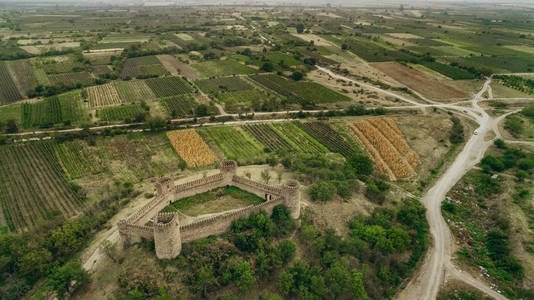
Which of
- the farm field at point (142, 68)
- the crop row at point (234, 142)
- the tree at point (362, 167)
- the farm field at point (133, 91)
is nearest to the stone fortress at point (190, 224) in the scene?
the crop row at point (234, 142)

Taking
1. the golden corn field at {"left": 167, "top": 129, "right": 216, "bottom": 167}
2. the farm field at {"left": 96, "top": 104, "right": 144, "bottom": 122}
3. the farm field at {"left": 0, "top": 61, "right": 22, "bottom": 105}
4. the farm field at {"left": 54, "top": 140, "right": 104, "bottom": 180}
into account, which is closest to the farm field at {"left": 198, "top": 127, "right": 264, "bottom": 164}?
the golden corn field at {"left": 167, "top": 129, "right": 216, "bottom": 167}

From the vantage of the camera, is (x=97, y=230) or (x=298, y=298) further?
(x=97, y=230)

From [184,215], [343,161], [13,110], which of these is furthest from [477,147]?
[13,110]

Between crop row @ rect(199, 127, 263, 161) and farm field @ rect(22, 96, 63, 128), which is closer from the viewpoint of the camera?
crop row @ rect(199, 127, 263, 161)

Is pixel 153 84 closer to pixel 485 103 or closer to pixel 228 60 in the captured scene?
pixel 228 60

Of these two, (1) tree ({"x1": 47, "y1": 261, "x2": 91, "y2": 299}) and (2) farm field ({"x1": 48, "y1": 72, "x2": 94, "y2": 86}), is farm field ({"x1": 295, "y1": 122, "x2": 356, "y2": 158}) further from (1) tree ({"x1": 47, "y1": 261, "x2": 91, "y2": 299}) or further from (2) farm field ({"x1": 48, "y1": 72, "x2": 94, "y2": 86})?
(2) farm field ({"x1": 48, "y1": 72, "x2": 94, "y2": 86})

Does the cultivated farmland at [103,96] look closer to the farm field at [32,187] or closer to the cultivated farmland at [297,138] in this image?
the farm field at [32,187]
